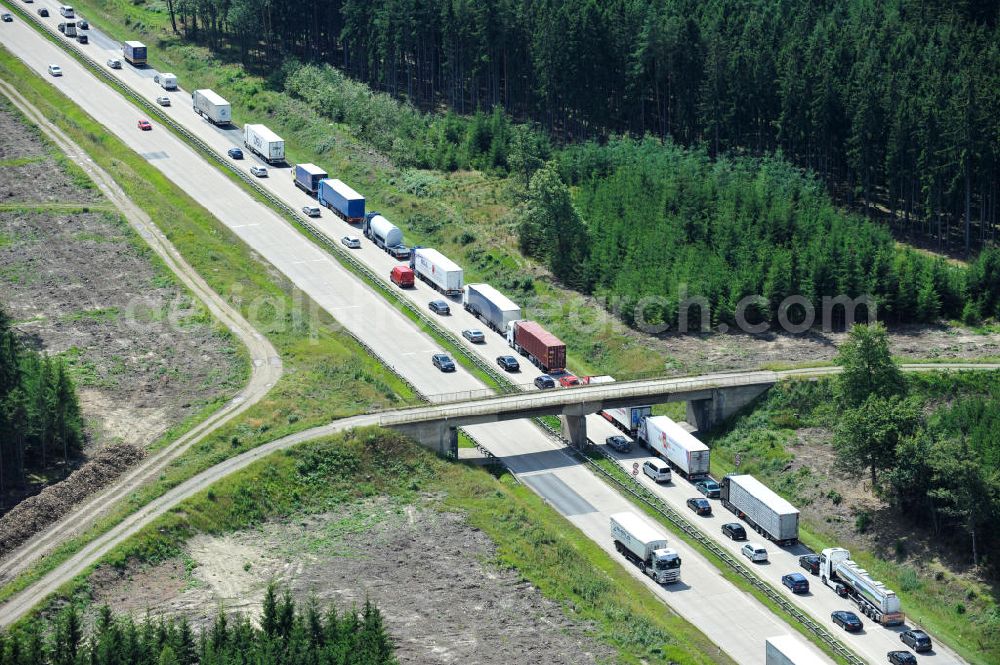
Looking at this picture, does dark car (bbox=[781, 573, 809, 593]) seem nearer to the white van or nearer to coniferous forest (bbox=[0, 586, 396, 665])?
the white van

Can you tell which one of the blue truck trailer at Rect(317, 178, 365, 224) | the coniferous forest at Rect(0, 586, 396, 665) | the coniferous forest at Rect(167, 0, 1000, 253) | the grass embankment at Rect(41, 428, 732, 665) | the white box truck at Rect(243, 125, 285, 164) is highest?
the coniferous forest at Rect(167, 0, 1000, 253)

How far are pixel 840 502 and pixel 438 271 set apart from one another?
51.4 m

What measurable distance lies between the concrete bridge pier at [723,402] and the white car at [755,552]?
20.6 metres

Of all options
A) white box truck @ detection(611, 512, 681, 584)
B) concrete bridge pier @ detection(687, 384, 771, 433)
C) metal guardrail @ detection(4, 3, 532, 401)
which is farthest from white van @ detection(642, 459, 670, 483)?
metal guardrail @ detection(4, 3, 532, 401)

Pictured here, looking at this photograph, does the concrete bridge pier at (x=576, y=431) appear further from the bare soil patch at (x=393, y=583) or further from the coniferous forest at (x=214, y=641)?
the coniferous forest at (x=214, y=641)

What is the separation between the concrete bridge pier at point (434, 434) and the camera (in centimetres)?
11481

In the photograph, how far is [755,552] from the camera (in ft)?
343

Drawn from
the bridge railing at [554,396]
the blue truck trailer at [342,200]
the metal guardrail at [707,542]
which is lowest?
the metal guardrail at [707,542]

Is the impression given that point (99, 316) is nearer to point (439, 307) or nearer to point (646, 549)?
point (439, 307)

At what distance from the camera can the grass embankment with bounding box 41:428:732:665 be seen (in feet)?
310

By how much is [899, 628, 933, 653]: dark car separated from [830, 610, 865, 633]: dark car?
2.97 m

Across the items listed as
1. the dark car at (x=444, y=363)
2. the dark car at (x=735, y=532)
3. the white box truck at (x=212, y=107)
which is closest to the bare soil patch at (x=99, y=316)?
the dark car at (x=444, y=363)

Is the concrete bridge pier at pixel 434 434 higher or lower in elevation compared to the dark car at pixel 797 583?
higher

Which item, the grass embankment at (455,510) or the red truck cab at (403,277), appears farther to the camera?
the red truck cab at (403,277)
